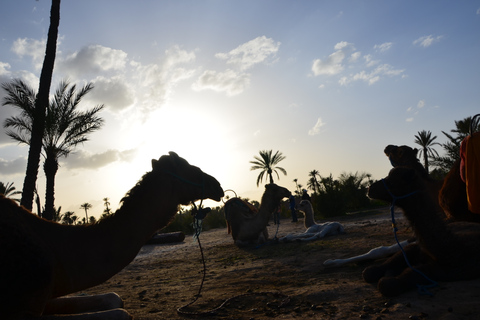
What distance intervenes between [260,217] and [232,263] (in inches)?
142

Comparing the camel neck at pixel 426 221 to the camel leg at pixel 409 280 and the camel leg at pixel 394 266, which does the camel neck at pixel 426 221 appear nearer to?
the camel leg at pixel 409 280

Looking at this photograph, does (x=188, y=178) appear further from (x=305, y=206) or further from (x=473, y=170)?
(x=305, y=206)

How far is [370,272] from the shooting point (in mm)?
4527

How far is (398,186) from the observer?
4.23 metres

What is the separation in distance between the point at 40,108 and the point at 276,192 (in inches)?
373

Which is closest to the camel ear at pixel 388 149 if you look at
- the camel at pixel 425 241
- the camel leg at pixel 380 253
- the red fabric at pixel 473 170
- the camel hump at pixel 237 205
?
the camel leg at pixel 380 253

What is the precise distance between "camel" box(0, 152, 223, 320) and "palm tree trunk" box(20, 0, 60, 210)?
33.1ft

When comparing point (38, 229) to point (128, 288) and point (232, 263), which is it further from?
point (232, 263)

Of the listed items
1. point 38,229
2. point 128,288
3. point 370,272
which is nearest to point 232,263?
point 128,288

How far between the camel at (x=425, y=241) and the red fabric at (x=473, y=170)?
1.10 ft

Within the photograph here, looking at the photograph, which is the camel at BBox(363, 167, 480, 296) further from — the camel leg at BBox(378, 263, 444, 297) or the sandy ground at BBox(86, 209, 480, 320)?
the sandy ground at BBox(86, 209, 480, 320)

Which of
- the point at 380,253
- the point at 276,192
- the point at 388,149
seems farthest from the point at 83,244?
the point at 276,192

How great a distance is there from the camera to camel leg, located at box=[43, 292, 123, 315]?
373cm

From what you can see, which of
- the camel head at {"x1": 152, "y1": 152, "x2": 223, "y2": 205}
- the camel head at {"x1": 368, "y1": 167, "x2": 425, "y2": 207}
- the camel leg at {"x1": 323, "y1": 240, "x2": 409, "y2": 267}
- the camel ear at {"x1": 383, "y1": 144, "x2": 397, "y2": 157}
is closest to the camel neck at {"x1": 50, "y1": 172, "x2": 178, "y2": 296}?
the camel head at {"x1": 152, "y1": 152, "x2": 223, "y2": 205}
